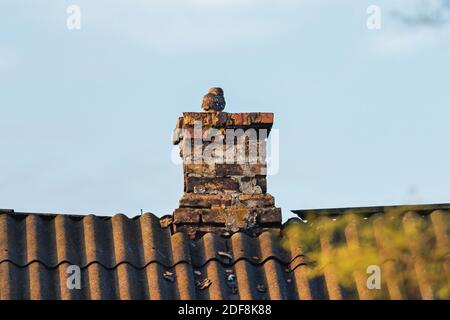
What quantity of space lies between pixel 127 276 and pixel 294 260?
4.10 feet

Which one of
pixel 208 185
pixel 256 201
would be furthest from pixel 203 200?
pixel 256 201

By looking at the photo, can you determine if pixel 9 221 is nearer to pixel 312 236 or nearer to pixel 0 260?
pixel 0 260

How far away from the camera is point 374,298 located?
11.1m

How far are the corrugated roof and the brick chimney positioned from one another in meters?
0.18

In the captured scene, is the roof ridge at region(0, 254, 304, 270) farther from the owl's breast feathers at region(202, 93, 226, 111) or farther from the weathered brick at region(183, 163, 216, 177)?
the owl's breast feathers at region(202, 93, 226, 111)

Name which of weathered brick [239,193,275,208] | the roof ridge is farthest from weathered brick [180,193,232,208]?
the roof ridge

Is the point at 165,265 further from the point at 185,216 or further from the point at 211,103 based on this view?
the point at 211,103

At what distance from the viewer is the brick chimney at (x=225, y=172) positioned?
11859 mm

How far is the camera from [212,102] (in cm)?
1232

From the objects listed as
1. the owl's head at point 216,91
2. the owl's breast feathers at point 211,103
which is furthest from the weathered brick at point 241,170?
the owl's head at point 216,91

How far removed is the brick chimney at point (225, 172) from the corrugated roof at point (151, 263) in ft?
0.60

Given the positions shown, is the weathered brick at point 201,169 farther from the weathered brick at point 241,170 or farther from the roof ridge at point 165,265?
the roof ridge at point 165,265

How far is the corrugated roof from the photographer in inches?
434

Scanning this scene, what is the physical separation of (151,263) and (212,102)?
163 cm
